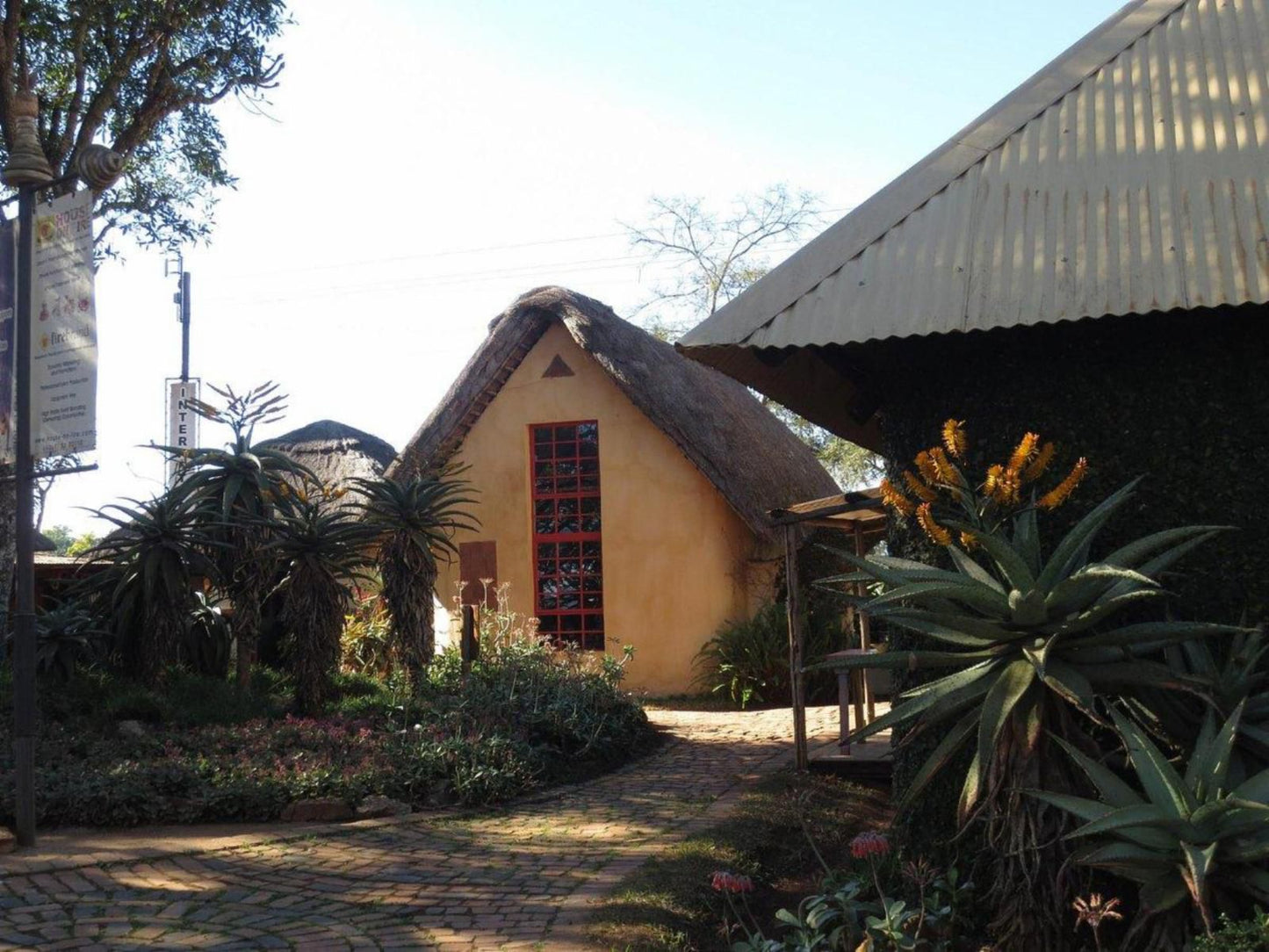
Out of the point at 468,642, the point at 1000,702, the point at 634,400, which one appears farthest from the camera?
the point at 634,400

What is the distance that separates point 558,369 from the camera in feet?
49.6

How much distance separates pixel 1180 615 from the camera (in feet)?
17.1

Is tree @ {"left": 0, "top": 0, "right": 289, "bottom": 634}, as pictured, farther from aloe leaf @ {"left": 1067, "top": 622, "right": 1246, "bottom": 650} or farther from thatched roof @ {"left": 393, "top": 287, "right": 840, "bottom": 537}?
aloe leaf @ {"left": 1067, "top": 622, "right": 1246, "bottom": 650}

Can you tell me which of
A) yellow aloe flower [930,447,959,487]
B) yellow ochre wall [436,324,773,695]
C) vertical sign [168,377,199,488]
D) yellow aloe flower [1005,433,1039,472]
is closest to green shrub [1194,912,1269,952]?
yellow aloe flower [1005,433,1039,472]

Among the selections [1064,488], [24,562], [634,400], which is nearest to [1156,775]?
[1064,488]

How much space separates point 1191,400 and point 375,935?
418 cm

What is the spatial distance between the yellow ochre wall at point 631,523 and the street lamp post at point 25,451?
803 cm

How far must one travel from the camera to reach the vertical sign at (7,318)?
296 inches

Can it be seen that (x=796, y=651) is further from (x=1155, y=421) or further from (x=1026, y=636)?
(x=1026, y=636)

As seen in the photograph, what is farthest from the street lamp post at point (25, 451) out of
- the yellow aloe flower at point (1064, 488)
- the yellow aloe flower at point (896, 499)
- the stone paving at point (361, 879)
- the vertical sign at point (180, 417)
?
the vertical sign at point (180, 417)

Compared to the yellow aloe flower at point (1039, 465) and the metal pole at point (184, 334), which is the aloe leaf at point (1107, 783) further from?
the metal pole at point (184, 334)

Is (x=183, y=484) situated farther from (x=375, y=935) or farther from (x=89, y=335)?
(x=375, y=935)

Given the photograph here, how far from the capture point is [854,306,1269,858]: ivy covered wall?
5.20 m

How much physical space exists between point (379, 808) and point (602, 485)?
25.1 ft
